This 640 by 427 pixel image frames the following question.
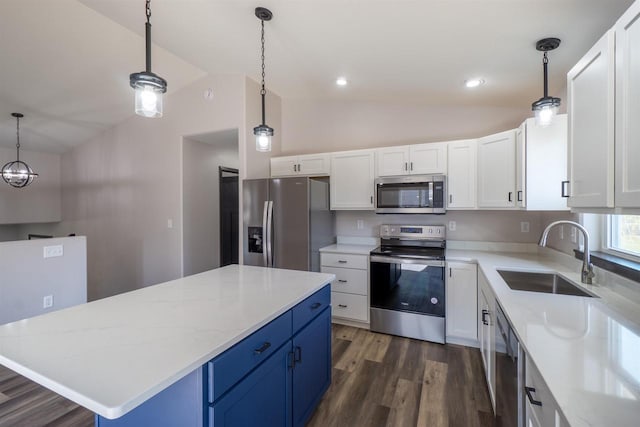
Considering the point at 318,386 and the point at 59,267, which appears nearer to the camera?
the point at 318,386

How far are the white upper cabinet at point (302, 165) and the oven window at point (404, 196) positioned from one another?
0.77 meters

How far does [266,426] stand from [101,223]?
16.7 feet

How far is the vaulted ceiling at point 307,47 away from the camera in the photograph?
1.75 m

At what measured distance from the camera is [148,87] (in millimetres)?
1414

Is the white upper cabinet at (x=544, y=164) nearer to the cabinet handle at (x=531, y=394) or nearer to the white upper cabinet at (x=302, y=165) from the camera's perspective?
the cabinet handle at (x=531, y=394)

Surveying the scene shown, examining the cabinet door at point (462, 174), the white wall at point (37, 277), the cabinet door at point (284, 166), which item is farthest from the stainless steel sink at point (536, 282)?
the white wall at point (37, 277)

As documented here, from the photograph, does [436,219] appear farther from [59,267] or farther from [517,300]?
[59,267]

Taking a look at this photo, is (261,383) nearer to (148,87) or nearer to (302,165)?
(148,87)

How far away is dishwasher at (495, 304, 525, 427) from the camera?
1170mm

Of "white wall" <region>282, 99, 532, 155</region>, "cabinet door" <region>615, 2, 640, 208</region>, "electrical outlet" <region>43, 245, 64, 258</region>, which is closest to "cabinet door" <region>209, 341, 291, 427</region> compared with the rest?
"cabinet door" <region>615, 2, 640, 208</region>

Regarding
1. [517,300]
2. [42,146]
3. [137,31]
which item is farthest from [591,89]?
[42,146]

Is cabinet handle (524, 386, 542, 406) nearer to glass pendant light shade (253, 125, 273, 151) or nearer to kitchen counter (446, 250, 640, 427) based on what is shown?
kitchen counter (446, 250, 640, 427)

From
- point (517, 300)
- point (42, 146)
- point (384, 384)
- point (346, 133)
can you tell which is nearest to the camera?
point (517, 300)

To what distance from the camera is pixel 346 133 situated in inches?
148
